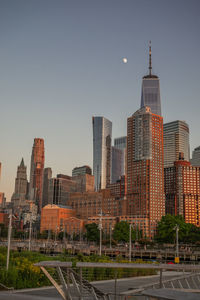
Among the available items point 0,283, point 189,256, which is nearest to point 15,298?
point 0,283

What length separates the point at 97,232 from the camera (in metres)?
176

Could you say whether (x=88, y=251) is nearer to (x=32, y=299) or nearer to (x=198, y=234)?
(x=198, y=234)

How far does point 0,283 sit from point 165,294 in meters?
16.4

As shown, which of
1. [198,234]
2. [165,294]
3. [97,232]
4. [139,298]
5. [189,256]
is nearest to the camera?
[165,294]

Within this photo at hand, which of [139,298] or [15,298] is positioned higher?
[139,298]

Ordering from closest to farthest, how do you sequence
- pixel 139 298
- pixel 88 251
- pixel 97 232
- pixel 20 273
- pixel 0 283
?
pixel 139 298
pixel 0 283
pixel 20 273
pixel 88 251
pixel 97 232

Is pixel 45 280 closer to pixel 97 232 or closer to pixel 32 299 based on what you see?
pixel 32 299

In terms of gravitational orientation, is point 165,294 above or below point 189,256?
above

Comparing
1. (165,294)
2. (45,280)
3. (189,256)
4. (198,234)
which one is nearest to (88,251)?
(189,256)

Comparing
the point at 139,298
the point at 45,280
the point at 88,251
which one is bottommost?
the point at 88,251

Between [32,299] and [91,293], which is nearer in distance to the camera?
[91,293]

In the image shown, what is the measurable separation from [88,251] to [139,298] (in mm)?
109392

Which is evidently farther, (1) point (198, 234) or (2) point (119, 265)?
(1) point (198, 234)

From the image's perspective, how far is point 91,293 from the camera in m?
11.5
